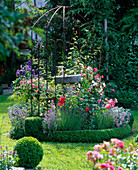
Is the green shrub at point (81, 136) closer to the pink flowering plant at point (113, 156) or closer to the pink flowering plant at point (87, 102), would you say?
the pink flowering plant at point (87, 102)

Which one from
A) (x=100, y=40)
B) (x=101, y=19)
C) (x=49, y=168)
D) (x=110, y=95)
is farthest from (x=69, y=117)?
(x=101, y=19)

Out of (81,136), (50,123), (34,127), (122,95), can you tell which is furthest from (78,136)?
(122,95)

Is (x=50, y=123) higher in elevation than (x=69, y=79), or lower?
lower

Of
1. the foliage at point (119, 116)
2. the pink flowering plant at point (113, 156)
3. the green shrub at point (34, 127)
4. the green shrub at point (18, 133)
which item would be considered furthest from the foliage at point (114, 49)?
the pink flowering plant at point (113, 156)

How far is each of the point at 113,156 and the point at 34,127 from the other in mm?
2666

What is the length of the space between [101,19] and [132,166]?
690cm

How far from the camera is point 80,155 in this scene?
416 centimetres

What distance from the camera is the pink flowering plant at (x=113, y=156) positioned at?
2.33 meters

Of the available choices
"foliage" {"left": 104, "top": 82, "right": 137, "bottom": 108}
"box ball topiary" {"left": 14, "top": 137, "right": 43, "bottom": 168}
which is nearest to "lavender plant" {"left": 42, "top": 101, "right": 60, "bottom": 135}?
"box ball topiary" {"left": 14, "top": 137, "right": 43, "bottom": 168}

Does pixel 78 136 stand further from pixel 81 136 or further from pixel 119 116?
pixel 119 116

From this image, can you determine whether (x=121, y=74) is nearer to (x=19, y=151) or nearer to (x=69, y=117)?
(x=69, y=117)

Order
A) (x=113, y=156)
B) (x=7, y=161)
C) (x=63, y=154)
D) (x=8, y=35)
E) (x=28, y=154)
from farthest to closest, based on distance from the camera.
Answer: (x=63, y=154) → (x=28, y=154) → (x=7, y=161) → (x=113, y=156) → (x=8, y=35)

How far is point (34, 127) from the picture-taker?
488 centimetres

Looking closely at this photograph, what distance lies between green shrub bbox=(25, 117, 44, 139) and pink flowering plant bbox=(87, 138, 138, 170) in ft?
8.24
